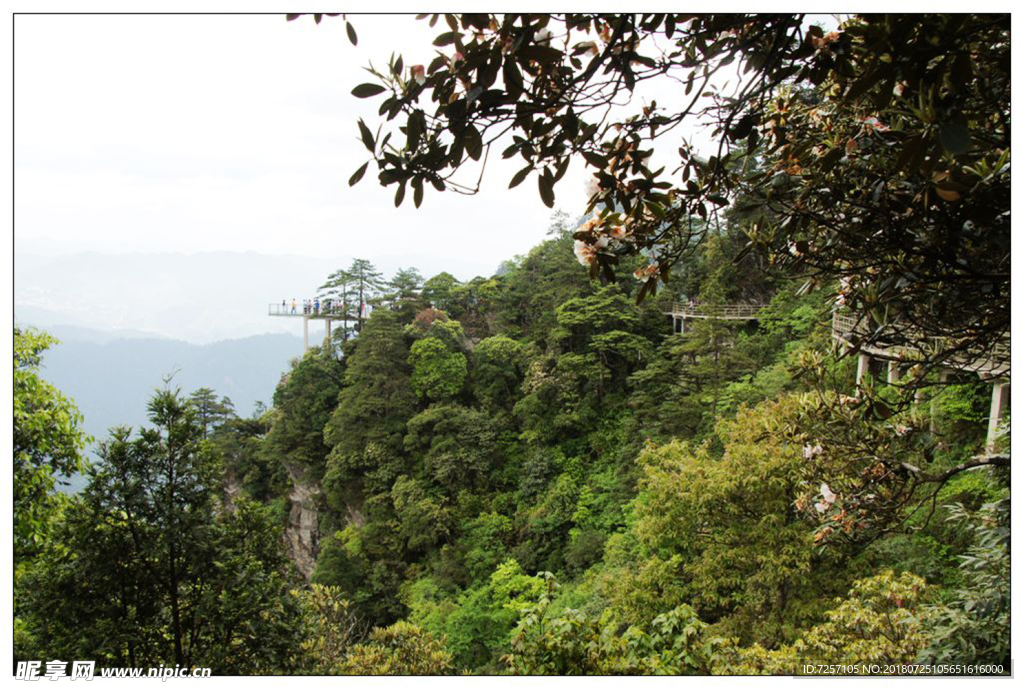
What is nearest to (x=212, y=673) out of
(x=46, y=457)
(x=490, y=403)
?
(x=46, y=457)

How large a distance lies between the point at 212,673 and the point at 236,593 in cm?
43

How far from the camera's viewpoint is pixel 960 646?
182 centimetres

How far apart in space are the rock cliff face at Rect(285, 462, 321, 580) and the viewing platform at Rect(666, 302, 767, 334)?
7.64m

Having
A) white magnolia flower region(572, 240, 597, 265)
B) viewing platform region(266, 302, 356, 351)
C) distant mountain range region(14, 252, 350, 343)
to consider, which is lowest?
white magnolia flower region(572, 240, 597, 265)

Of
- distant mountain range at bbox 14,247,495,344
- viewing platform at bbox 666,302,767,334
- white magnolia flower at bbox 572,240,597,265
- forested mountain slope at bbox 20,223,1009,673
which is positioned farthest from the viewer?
distant mountain range at bbox 14,247,495,344

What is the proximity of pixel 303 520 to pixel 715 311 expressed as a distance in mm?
9087

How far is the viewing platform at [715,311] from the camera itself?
9.65 m

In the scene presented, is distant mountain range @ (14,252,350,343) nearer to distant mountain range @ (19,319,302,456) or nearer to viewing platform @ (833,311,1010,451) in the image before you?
distant mountain range @ (19,319,302,456)

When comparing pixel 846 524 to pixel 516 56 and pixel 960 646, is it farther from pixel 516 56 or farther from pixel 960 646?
pixel 516 56

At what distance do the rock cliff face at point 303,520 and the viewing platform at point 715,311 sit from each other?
7.64m

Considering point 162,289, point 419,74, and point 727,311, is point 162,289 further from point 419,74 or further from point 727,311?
point 419,74

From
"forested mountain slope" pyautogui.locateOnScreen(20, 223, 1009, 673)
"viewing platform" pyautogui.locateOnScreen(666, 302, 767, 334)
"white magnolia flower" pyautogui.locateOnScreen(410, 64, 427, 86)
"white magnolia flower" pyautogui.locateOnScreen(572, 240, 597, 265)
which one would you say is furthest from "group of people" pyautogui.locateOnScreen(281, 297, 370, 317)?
"white magnolia flower" pyautogui.locateOnScreen(410, 64, 427, 86)

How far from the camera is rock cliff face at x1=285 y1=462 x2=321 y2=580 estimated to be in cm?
1298

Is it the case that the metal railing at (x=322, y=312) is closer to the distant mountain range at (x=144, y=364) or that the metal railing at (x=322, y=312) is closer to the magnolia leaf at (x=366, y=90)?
the magnolia leaf at (x=366, y=90)
